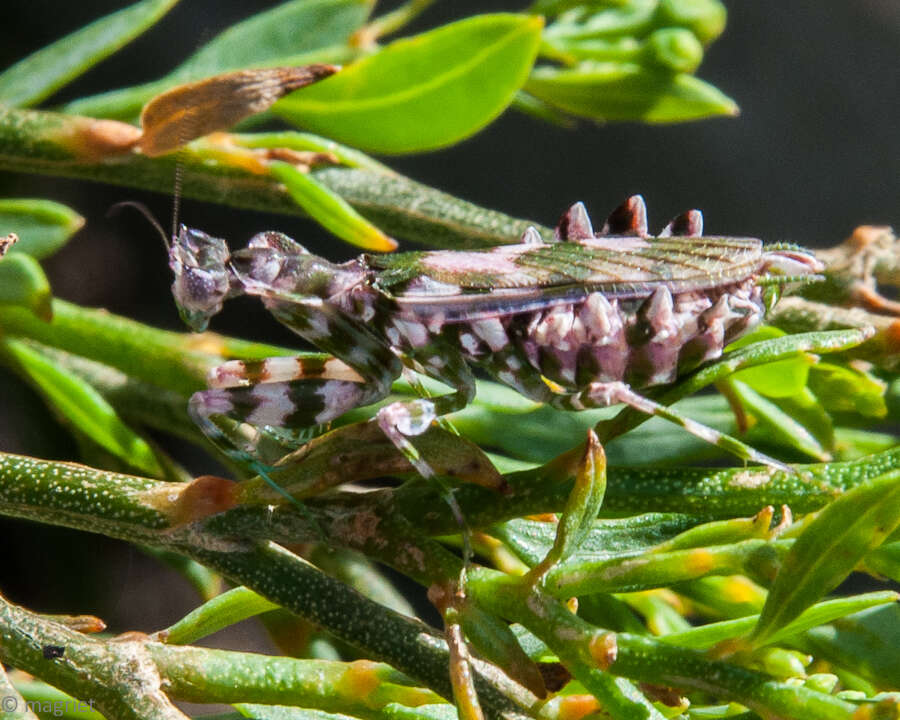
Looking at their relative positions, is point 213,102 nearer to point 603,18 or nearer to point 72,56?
point 72,56

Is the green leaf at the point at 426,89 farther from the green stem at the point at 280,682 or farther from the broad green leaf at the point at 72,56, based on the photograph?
the green stem at the point at 280,682

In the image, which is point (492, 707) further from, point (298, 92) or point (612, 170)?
point (612, 170)

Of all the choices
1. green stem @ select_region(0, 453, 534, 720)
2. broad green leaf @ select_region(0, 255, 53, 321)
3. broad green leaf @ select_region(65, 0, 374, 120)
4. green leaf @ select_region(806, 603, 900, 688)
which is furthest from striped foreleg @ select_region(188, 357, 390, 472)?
broad green leaf @ select_region(65, 0, 374, 120)

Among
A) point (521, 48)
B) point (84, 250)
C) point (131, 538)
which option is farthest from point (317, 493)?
point (84, 250)

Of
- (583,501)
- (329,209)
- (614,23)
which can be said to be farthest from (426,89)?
(583,501)

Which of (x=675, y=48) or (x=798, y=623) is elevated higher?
(x=675, y=48)
